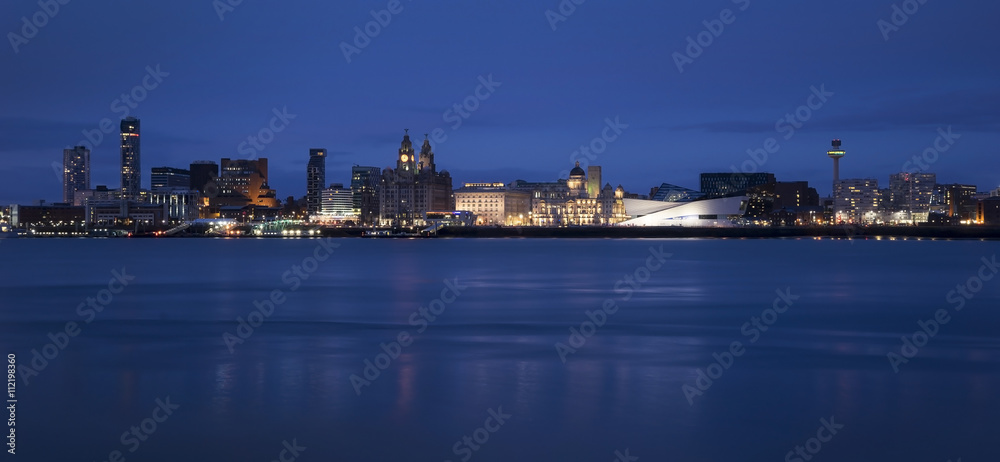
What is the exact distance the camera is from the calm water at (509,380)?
36.5 ft

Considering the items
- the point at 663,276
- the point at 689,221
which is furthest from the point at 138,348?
the point at 689,221

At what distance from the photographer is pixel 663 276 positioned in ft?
142

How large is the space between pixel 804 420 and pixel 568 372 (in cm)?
460

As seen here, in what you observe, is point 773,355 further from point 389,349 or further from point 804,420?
point 389,349

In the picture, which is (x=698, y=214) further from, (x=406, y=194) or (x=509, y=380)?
(x=509, y=380)

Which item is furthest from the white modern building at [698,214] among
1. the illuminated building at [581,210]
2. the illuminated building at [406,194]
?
the illuminated building at [406,194]

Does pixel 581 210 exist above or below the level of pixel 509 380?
above

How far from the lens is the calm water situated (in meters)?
11.1

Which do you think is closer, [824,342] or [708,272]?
[824,342]

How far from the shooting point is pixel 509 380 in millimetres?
15078

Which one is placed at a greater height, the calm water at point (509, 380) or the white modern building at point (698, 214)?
the white modern building at point (698, 214)

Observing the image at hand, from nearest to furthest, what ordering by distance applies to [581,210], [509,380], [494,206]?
[509,380] → [581,210] → [494,206]

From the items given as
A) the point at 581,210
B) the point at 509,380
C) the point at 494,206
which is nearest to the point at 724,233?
the point at 581,210

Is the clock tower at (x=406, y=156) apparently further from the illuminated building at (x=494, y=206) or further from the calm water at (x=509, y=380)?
the calm water at (x=509, y=380)
